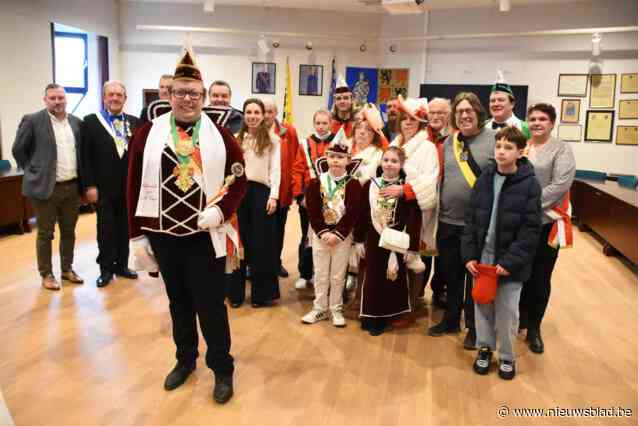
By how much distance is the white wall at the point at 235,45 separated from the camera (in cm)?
869

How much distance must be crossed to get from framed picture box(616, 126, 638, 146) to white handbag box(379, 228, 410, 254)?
612 centimetres

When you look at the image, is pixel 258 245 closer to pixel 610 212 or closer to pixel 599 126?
pixel 610 212

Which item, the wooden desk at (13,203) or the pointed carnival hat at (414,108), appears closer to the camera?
the pointed carnival hat at (414,108)

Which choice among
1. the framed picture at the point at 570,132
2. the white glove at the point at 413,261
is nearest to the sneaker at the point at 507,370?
the white glove at the point at 413,261

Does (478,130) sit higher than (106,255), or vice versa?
(478,130)

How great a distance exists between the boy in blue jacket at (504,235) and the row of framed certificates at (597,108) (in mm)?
6083

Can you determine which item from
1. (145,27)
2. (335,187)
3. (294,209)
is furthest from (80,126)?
(145,27)

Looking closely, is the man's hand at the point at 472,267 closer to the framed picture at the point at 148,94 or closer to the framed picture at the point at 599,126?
the framed picture at the point at 599,126

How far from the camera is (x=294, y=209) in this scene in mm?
8469

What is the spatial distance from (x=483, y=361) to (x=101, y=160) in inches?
123

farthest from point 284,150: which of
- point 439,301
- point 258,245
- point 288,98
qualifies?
point 288,98

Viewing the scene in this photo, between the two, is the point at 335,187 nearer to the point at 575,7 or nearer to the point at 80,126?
the point at 80,126

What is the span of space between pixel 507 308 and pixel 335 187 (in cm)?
128

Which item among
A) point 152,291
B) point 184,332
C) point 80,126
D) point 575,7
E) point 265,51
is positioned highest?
point 575,7
